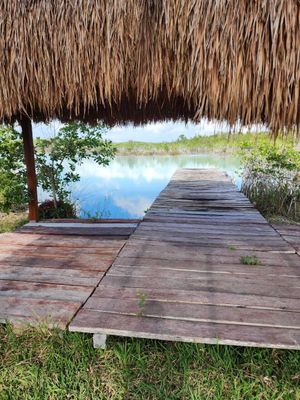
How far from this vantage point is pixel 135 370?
1.52 metres

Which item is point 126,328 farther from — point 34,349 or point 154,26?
point 154,26

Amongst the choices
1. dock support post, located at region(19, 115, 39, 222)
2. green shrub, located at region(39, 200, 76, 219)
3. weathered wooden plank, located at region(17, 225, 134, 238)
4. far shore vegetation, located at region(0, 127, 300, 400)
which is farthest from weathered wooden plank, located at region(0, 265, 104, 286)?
green shrub, located at region(39, 200, 76, 219)

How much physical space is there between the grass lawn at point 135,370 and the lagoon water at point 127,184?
4.18 m

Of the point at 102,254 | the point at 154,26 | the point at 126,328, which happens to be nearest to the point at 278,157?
the point at 102,254

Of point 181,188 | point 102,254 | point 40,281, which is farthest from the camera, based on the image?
point 181,188

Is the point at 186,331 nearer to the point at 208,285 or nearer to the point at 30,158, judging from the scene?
the point at 208,285

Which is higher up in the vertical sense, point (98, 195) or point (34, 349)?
point (34, 349)

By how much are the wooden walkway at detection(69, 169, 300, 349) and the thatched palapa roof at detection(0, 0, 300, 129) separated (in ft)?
3.05

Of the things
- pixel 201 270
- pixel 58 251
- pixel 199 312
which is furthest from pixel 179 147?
pixel 199 312

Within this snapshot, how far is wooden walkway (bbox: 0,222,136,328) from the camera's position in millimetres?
1629

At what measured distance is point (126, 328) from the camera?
4.58 feet

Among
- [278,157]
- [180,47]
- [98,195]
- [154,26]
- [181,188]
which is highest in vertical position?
[154,26]

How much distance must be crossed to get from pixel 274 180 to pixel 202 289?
4.46 m

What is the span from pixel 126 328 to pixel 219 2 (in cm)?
154
